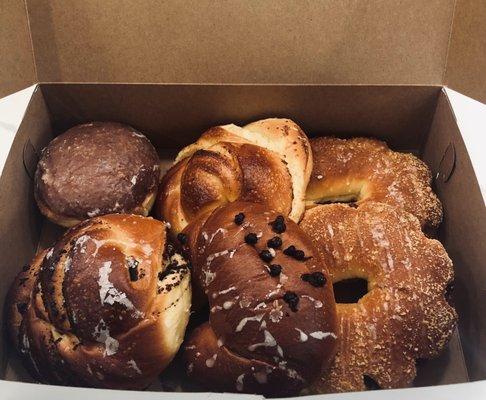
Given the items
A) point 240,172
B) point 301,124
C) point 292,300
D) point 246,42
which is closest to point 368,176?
point 301,124

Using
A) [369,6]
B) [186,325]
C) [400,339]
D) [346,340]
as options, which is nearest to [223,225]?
[186,325]

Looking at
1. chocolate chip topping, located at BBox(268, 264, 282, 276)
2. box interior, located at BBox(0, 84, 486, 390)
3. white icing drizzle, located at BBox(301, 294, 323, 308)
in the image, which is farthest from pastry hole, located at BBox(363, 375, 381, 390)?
chocolate chip topping, located at BBox(268, 264, 282, 276)

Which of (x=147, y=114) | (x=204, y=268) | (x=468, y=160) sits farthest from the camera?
(x=147, y=114)

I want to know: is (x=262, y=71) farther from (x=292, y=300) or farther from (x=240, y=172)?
(x=292, y=300)

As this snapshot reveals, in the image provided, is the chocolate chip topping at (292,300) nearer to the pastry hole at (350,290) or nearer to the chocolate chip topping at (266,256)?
the chocolate chip topping at (266,256)

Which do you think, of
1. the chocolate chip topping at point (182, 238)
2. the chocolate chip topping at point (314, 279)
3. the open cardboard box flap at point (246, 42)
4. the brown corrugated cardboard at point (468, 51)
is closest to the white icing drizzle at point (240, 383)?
the chocolate chip topping at point (314, 279)

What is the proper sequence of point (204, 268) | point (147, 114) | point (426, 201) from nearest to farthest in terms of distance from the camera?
point (204, 268), point (426, 201), point (147, 114)

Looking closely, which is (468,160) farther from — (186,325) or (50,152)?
(50,152)
